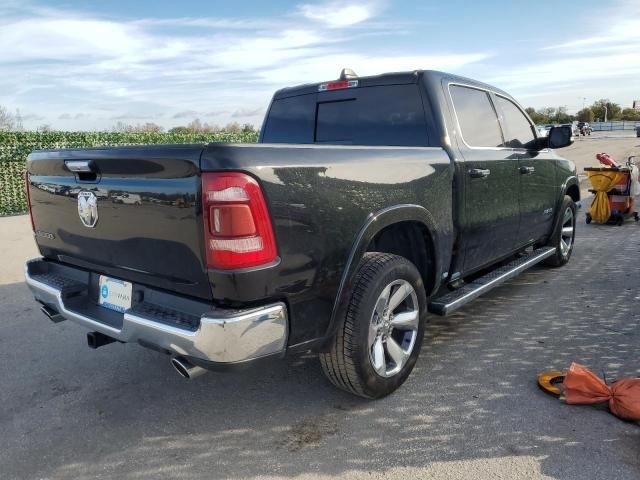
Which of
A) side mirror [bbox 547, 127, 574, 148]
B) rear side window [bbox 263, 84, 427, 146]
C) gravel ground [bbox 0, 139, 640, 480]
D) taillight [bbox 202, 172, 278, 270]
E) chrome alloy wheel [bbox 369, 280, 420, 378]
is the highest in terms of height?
rear side window [bbox 263, 84, 427, 146]

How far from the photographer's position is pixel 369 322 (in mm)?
Result: 2879

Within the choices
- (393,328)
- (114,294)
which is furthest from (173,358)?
(393,328)

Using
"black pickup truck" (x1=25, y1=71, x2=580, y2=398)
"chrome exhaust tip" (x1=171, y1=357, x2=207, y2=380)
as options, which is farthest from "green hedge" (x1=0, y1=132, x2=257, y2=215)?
"chrome exhaust tip" (x1=171, y1=357, x2=207, y2=380)

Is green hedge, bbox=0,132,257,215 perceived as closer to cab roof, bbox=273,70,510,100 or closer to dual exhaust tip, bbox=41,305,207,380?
cab roof, bbox=273,70,510,100

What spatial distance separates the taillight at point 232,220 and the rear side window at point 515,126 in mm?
3087

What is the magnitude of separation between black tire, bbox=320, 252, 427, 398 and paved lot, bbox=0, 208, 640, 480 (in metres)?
0.17

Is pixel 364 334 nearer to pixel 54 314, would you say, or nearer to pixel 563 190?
pixel 54 314

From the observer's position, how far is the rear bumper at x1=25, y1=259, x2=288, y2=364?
2.27 metres

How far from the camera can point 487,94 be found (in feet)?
14.8

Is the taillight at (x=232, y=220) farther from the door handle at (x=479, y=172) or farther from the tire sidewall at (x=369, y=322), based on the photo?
the door handle at (x=479, y=172)

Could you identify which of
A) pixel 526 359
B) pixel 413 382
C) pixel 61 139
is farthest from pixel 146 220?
pixel 61 139

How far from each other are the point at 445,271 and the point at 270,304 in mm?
1725

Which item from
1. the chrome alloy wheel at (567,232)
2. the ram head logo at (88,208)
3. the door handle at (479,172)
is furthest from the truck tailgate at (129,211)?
the chrome alloy wheel at (567,232)

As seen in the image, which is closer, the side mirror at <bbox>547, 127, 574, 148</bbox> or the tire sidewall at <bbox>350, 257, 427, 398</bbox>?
the tire sidewall at <bbox>350, 257, 427, 398</bbox>
